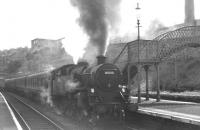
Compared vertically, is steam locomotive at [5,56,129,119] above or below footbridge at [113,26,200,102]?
below

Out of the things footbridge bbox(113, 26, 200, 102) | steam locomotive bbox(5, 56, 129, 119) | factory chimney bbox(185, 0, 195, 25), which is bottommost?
steam locomotive bbox(5, 56, 129, 119)

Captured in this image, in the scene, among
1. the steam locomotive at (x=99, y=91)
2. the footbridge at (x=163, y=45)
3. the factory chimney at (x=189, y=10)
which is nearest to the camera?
the steam locomotive at (x=99, y=91)

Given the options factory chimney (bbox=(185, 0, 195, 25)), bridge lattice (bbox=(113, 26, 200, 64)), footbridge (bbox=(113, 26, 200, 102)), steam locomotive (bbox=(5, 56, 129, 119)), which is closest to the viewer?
steam locomotive (bbox=(5, 56, 129, 119))

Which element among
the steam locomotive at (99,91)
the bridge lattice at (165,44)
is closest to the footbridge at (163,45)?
the bridge lattice at (165,44)

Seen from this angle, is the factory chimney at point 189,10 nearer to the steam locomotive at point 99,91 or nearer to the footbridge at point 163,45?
the footbridge at point 163,45

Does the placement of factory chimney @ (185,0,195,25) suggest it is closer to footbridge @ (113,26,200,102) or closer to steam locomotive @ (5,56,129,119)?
footbridge @ (113,26,200,102)

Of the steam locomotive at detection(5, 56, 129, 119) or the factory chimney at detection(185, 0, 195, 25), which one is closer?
the steam locomotive at detection(5, 56, 129, 119)

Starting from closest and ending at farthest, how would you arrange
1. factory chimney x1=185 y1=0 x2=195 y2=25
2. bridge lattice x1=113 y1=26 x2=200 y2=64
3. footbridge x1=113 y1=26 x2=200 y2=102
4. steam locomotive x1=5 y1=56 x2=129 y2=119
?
1. steam locomotive x1=5 y1=56 x2=129 y2=119
2. footbridge x1=113 y1=26 x2=200 y2=102
3. bridge lattice x1=113 y1=26 x2=200 y2=64
4. factory chimney x1=185 y1=0 x2=195 y2=25

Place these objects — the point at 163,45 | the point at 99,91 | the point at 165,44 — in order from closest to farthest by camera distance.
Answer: the point at 99,91, the point at 163,45, the point at 165,44

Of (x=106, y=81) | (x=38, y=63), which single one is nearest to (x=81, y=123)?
(x=106, y=81)

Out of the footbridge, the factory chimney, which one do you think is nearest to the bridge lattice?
the footbridge

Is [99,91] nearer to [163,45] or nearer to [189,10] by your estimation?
[163,45]

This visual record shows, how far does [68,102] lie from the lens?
49.8ft

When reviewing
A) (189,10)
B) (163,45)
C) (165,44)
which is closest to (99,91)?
(163,45)
